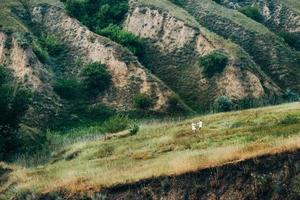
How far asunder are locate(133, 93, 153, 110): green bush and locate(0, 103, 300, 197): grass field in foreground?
1320cm

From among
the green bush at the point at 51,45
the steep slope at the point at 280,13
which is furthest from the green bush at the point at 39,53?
the steep slope at the point at 280,13

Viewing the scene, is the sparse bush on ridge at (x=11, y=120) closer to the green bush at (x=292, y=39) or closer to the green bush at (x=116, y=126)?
the green bush at (x=116, y=126)

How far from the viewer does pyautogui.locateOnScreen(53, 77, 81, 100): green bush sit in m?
72.3

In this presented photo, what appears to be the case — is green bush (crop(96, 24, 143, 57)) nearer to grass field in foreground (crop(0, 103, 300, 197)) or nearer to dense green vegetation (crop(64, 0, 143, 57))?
dense green vegetation (crop(64, 0, 143, 57))

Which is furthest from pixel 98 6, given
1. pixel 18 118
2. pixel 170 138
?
pixel 170 138

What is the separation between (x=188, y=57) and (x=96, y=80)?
42.5 feet

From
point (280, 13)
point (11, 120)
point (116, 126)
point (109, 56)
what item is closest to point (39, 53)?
point (109, 56)

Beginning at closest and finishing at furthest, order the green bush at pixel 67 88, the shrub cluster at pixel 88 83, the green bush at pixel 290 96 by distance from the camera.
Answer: the green bush at pixel 67 88, the shrub cluster at pixel 88 83, the green bush at pixel 290 96

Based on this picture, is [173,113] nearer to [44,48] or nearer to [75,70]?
[75,70]

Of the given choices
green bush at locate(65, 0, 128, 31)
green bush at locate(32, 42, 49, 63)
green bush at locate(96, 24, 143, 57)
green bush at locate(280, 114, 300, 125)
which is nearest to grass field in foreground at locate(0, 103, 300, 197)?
green bush at locate(280, 114, 300, 125)

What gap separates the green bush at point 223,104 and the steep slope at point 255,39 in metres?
13.4

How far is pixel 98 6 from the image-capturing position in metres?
92.6

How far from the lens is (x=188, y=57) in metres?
80.3

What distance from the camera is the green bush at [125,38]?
82106 mm
